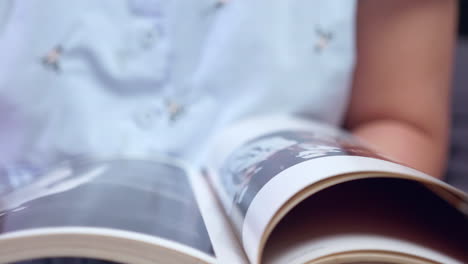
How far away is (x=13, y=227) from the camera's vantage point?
256 millimetres

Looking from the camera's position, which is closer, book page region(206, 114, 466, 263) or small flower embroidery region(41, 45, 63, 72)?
book page region(206, 114, 466, 263)

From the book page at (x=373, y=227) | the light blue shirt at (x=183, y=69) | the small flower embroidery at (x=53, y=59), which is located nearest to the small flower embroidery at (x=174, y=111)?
the light blue shirt at (x=183, y=69)

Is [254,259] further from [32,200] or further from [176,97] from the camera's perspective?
[176,97]

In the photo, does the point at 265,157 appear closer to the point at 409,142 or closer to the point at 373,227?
the point at 373,227

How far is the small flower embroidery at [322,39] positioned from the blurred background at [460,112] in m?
0.23

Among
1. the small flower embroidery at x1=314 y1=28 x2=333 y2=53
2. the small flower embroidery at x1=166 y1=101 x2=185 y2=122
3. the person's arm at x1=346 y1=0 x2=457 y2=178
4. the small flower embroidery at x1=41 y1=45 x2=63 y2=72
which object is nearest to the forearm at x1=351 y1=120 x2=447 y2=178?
the person's arm at x1=346 y1=0 x2=457 y2=178

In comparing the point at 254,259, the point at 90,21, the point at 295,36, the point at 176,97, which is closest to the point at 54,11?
the point at 90,21

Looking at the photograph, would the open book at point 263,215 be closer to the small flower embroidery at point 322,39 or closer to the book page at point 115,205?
the book page at point 115,205

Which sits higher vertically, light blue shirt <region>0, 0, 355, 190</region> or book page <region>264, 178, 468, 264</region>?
light blue shirt <region>0, 0, 355, 190</region>

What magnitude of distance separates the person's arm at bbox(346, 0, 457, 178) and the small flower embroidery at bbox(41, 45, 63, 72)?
1.11ft

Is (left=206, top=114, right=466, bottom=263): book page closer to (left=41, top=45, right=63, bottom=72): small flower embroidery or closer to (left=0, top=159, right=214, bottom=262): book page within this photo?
(left=0, top=159, right=214, bottom=262): book page

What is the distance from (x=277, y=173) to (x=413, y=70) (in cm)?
31

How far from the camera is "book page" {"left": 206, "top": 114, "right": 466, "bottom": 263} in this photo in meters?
0.25

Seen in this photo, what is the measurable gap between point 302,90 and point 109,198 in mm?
297
